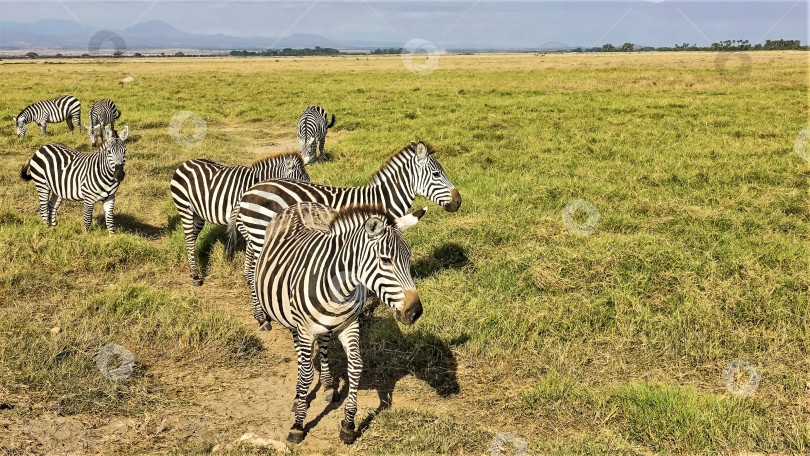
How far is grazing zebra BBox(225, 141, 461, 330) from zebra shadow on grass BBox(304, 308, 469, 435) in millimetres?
1526

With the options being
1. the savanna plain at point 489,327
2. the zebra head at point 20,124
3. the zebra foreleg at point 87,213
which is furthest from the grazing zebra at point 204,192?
the zebra head at point 20,124

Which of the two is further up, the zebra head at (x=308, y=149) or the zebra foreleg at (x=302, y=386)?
the zebra head at (x=308, y=149)

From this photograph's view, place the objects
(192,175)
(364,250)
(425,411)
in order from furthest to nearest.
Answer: (192,175), (425,411), (364,250)

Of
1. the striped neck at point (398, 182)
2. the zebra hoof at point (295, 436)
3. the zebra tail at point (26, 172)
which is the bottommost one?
the zebra hoof at point (295, 436)

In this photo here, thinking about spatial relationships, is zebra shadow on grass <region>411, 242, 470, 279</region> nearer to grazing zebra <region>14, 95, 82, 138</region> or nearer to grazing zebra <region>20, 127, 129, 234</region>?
grazing zebra <region>20, 127, 129, 234</region>

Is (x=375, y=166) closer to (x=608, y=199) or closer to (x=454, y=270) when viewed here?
(x=608, y=199)

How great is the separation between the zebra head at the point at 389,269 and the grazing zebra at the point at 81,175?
23.7ft

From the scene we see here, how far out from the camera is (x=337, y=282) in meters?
4.64

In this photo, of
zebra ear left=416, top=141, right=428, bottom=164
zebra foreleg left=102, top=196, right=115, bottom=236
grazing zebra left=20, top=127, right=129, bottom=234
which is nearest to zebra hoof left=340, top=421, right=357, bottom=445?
zebra ear left=416, top=141, right=428, bottom=164

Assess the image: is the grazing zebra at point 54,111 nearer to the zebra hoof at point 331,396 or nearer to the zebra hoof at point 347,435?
the zebra hoof at point 331,396

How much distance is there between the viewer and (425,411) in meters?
5.41

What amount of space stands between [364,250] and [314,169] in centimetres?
1076

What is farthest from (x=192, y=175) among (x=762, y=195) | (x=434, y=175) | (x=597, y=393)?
(x=762, y=195)

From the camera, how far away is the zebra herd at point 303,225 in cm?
450
